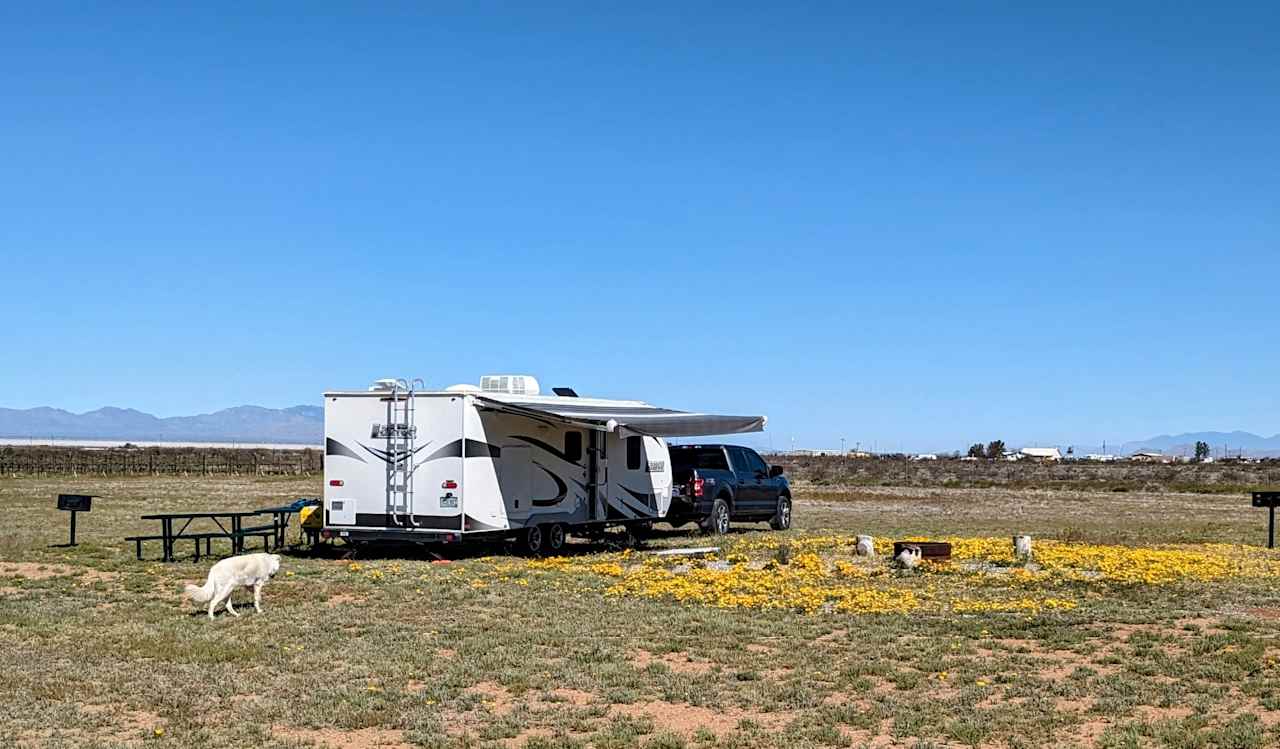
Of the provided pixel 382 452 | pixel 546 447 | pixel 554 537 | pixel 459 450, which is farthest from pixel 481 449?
pixel 554 537

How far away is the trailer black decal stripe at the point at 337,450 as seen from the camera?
19.3 m

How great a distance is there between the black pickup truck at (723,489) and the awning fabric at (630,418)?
1.66m

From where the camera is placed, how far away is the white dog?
43.2ft

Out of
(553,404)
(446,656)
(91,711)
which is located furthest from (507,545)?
(91,711)

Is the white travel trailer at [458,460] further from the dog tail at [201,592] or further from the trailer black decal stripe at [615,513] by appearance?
the dog tail at [201,592]

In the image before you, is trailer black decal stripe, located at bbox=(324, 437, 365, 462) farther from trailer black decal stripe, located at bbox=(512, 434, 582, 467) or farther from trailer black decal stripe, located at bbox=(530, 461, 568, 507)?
trailer black decal stripe, located at bbox=(530, 461, 568, 507)

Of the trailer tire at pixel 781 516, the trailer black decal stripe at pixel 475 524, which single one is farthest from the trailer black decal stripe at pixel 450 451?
the trailer tire at pixel 781 516

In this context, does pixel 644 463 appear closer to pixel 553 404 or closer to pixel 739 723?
pixel 553 404

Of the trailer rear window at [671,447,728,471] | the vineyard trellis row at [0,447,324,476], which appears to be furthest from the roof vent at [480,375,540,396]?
the vineyard trellis row at [0,447,324,476]

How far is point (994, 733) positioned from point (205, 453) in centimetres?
6207

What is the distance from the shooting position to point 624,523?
22734mm

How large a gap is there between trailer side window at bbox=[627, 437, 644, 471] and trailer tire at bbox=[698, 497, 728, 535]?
8.97ft

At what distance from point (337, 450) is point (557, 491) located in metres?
3.54

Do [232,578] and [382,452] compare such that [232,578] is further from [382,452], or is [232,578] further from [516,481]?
[516,481]
